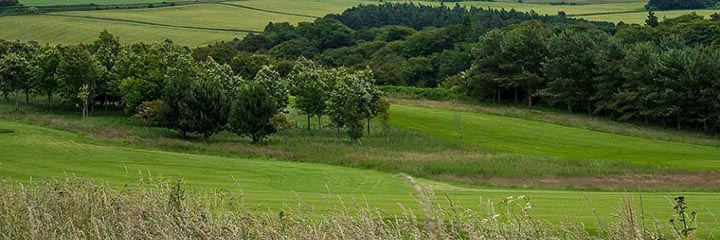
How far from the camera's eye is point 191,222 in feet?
38.6

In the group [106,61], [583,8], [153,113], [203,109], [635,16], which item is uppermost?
[583,8]

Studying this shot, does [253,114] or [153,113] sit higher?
[253,114]

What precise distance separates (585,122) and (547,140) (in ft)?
40.9

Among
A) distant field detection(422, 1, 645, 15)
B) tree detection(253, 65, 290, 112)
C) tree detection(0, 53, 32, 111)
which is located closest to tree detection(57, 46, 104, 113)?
tree detection(0, 53, 32, 111)

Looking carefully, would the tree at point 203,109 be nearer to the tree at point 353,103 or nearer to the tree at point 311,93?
the tree at point 311,93

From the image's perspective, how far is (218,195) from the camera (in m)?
14.4

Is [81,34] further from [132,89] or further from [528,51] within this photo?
[528,51]

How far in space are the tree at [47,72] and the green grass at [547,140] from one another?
3294 centimetres

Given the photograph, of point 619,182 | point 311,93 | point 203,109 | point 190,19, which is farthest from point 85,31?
point 619,182

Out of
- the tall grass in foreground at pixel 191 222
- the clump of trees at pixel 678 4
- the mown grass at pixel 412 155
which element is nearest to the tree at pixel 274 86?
the mown grass at pixel 412 155

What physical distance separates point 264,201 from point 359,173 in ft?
56.7

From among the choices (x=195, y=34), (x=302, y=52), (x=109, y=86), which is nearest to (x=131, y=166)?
(x=109, y=86)

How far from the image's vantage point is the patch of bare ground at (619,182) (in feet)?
126

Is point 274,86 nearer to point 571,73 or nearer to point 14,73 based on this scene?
point 14,73
